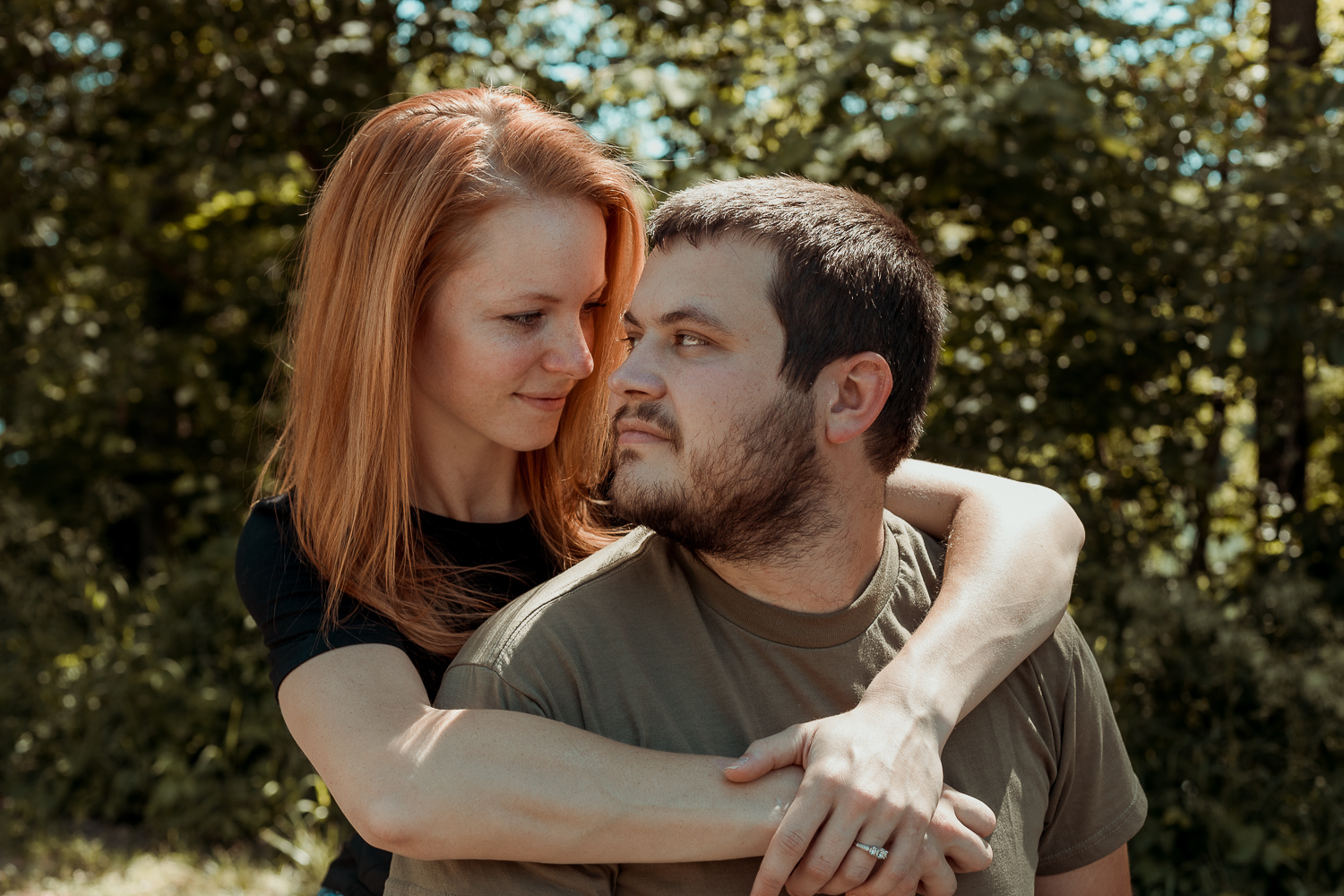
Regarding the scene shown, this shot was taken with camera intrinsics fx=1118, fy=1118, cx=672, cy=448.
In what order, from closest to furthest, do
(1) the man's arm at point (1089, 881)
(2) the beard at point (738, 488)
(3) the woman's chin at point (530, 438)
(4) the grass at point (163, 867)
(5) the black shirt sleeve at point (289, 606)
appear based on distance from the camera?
1. (2) the beard at point (738, 488)
2. (5) the black shirt sleeve at point (289, 606)
3. (1) the man's arm at point (1089, 881)
4. (3) the woman's chin at point (530, 438)
5. (4) the grass at point (163, 867)

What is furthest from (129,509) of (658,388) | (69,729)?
(658,388)

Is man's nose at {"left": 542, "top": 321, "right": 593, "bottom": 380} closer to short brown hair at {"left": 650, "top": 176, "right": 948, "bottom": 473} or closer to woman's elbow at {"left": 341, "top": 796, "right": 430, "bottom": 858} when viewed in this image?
short brown hair at {"left": 650, "top": 176, "right": 948, "bottom": 473}

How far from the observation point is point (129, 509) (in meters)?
6.18

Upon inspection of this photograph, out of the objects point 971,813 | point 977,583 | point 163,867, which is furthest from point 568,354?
point 163,867

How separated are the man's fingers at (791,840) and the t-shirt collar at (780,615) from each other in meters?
0.35

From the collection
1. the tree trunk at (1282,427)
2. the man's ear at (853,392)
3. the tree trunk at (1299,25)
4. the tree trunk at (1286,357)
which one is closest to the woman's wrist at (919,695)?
the man's ear at (853,392)

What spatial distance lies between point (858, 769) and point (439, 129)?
1439 mm

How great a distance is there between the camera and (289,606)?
76.0 inches

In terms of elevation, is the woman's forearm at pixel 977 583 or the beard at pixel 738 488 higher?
the beard at pixel 738 488

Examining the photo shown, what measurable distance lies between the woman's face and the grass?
9.06 ft

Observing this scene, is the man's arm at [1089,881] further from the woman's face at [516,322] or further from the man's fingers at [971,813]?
the woman's face at [516,322]

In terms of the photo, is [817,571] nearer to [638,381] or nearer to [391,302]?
[638,381]

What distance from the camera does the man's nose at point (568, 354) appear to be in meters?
2.16

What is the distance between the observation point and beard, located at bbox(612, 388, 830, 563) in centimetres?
175
